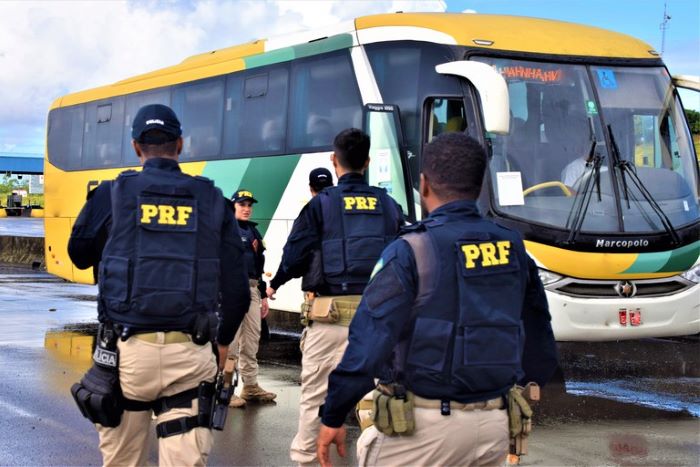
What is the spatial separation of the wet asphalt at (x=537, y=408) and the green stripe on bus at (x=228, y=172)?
2085 mm

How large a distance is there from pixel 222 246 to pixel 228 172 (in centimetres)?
878

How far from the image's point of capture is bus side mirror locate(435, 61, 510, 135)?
8.72 metres

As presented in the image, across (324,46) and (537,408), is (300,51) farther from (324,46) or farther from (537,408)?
(537,408)

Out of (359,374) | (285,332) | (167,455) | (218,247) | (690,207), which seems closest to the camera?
(359,374)

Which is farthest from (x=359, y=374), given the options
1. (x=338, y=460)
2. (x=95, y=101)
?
(x=95, y=101)

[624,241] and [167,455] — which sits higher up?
[624,241]

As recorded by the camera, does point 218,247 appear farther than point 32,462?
No

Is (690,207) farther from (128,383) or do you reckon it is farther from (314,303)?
(128,383)

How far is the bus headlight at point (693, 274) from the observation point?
9.48 metres

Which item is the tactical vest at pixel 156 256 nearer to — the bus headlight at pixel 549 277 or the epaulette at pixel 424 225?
the epaulette at pixel 424 225

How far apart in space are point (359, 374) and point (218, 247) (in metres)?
1.29

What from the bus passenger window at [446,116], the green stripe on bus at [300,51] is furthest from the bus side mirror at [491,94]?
the green stripe on bus at [300,51]

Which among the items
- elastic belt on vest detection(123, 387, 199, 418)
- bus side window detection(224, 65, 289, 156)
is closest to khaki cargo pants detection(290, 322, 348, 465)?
elastic belt on vest detection(123, 387, 199, 418)

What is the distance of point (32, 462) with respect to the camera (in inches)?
259
